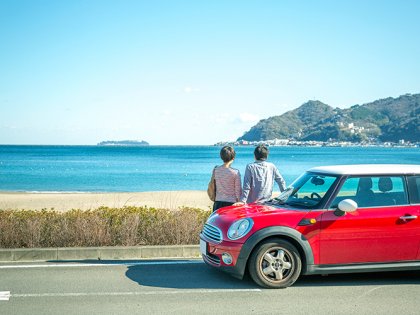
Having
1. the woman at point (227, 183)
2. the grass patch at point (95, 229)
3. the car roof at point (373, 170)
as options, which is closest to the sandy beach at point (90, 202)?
the grass patch at point (95, 229)

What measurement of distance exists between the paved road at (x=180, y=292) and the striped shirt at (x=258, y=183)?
1.33 meters

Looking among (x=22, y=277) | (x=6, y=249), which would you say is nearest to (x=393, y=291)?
(x=22, y=277)

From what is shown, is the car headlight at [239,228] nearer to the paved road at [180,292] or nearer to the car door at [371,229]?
the paved road at [180,292]

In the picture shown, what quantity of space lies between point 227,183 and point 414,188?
280 cm

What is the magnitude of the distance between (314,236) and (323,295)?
0.74m

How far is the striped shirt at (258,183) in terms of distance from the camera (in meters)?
8.31

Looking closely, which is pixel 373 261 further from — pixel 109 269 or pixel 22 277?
pixel 22 277

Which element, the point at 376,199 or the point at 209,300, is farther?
the point at 376,199

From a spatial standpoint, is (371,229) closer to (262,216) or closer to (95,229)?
(262,216)

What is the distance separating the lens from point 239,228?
6836mm

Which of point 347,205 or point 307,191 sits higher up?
point 307,191

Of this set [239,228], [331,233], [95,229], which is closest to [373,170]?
[331,233]

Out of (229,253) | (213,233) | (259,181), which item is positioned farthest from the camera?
(259,181)

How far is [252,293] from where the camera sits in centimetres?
661
